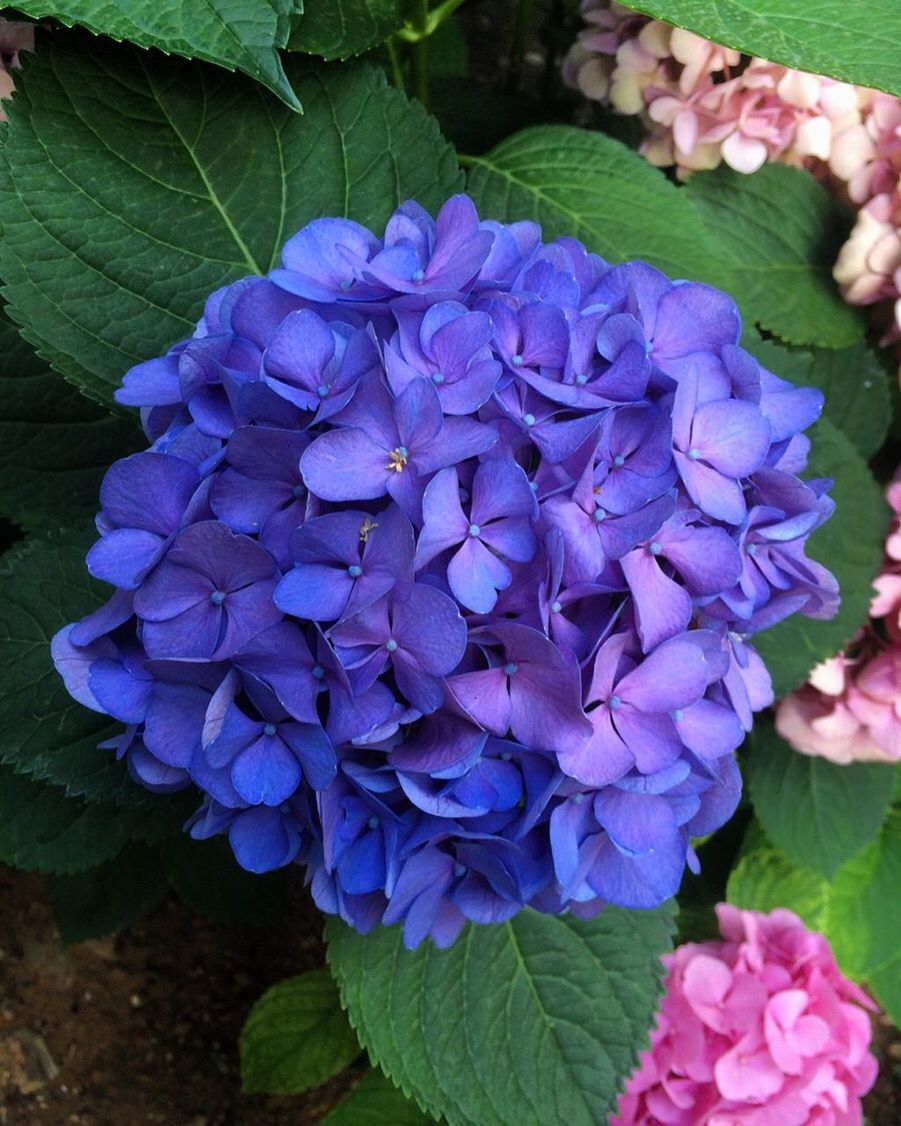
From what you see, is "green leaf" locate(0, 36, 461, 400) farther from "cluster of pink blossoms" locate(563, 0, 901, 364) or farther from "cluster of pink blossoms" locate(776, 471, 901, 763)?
"cluster of pink blossoms" locate(776, 471, 901, 763)

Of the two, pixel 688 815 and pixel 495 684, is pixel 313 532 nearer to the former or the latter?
pixel 495 684

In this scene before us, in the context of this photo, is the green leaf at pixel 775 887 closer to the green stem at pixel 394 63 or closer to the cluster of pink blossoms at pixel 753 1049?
the cluster of pink blossoms at pixel 753 1049

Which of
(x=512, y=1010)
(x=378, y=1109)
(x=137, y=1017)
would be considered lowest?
(x=137, y=1017)

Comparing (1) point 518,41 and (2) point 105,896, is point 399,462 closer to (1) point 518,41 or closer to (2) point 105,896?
(1) point 518,41

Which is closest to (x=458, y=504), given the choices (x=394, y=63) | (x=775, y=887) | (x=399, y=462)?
(x=399, y=462)


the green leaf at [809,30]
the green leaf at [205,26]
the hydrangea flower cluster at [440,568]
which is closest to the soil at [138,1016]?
the hydrangea flower cluster at [440,568]
